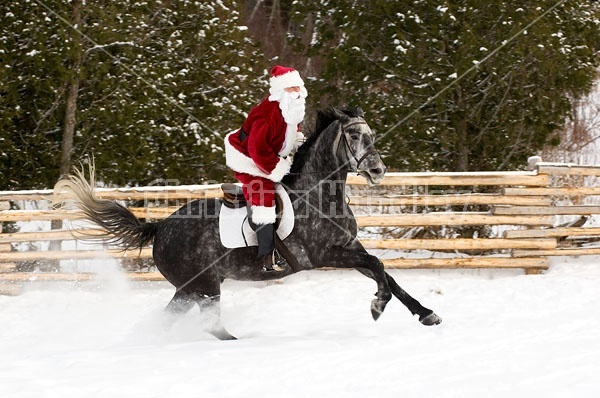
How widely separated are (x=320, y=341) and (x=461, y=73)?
6.34 meters

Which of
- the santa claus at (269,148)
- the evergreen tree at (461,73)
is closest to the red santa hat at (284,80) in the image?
the santa claus at (269,148)

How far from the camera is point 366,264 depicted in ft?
21.0

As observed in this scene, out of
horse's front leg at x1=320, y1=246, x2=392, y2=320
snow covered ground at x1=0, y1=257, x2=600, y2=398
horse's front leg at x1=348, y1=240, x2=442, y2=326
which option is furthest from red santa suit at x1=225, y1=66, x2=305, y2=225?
snow covered ground at x1=0, y1=257, x2=600, y2=398

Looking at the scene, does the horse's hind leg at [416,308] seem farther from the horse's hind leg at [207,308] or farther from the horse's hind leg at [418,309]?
the horse's hind leg at [207,308]

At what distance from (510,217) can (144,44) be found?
686 cm

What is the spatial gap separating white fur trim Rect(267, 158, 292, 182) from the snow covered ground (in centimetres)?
144

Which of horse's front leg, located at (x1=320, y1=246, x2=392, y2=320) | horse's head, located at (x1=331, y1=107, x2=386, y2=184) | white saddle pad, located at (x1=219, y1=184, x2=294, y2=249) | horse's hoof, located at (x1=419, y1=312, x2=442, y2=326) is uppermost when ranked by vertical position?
horse's head, located at (x1=331, y1=107, x2=386, y2=184)

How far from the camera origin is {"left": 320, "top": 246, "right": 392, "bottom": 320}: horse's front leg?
6355mm

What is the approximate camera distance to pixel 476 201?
33.4 feet

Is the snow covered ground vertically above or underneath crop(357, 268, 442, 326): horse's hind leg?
underneath

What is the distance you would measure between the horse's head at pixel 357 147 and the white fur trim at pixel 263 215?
0.78 meters

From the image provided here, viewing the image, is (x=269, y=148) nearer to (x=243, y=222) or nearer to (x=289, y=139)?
(x=289, y=139)

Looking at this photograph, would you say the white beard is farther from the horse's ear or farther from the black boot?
the black boot

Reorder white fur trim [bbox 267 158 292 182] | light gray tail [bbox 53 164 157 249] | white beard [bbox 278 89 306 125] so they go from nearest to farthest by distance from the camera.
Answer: white beard [bbox 278 89 306 125], white fur trim [bbox 267 158 292 182], light gray tail [bbox 53 164 157 249]
